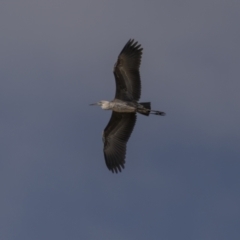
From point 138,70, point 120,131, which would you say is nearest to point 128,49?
point 138,70

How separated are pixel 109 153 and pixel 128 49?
4.69m

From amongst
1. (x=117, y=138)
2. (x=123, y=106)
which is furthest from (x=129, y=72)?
(x=117, y=138)

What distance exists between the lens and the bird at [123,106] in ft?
133

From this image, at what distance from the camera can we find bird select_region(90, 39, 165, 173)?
40.4 m

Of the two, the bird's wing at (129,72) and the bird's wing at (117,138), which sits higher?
the bird's wing at (129,72)

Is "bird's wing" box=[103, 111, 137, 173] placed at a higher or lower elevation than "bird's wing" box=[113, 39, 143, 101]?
lower

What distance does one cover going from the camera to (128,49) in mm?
40656

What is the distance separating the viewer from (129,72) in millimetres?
40531

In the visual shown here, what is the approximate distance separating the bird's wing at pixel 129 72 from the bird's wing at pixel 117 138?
4.02 feet

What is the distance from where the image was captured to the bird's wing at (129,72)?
133 feet

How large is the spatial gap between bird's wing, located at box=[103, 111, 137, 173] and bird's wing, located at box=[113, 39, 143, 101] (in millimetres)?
1226

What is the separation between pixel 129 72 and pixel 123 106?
4.78ft

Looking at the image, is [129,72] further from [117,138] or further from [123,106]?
[117,138]

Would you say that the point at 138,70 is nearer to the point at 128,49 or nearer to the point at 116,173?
the point at 128,49
